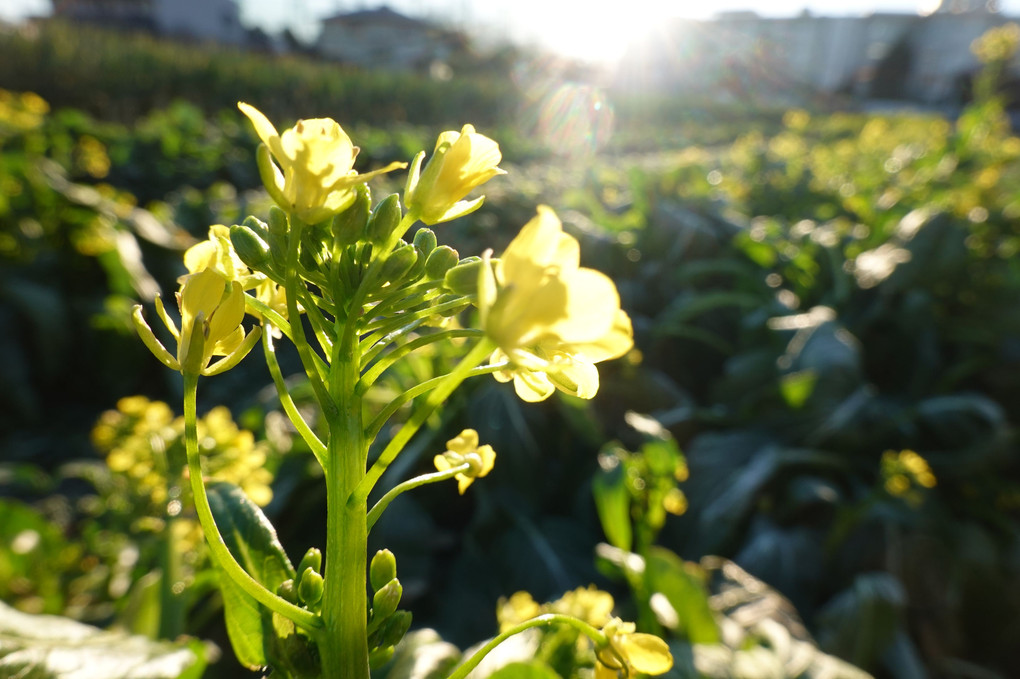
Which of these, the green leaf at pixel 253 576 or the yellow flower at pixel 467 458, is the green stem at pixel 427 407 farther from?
the green leaf at pixel 253 576

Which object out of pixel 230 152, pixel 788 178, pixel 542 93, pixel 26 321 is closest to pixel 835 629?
pixel 26 321

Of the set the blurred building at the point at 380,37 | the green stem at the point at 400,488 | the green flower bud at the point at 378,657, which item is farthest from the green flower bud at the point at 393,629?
the blurred building at the point at 380,37

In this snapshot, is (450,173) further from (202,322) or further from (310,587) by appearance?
(310,587)

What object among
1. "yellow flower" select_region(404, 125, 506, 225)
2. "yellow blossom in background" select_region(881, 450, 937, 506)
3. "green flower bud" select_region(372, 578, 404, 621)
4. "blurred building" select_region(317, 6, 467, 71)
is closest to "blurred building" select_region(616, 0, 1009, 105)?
"blurred building" select_region(317, 6, 467, 71)

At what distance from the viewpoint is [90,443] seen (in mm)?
3275

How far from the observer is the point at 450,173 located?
2.02 ft

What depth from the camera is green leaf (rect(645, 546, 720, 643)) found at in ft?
4.48

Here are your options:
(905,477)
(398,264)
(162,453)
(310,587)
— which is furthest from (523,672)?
(905,477)

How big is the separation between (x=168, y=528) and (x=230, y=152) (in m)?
7.56

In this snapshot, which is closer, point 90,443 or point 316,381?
point 316,381

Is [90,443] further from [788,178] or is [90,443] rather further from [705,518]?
[788,178]

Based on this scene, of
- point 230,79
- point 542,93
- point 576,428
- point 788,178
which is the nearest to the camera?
point 576,428

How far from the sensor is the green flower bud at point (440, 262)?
0.62 metres

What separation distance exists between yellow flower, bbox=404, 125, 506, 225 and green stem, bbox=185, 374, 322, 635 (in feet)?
0.88
